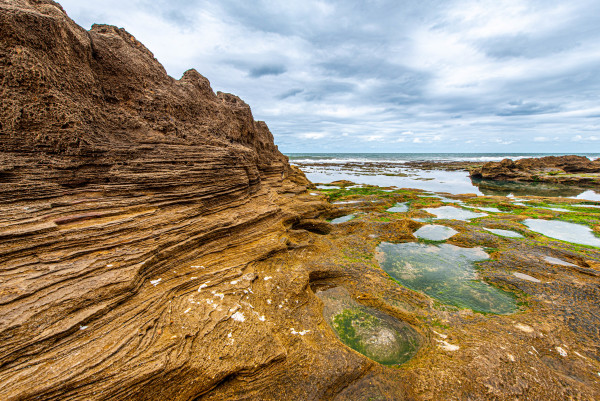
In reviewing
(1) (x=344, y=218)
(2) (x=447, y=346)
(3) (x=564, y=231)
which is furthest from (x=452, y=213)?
(2) (x=447, y=346)

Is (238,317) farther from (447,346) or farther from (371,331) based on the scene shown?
(447,346)

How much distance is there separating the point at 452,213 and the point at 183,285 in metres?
26.4

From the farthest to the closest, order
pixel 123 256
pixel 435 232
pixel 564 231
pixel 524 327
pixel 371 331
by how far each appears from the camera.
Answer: pixel 564 231
pixel 435 232
pixel 371 331
pixel 524 327
pixel 123 256

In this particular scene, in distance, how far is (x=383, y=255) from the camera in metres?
15.3

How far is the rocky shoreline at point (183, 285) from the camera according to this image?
19.1 feet

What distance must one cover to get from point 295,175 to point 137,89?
25.7m

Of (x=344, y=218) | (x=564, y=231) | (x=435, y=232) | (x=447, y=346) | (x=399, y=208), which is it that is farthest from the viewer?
(x=399, y=208)

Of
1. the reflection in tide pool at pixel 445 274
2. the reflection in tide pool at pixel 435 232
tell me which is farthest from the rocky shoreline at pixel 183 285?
the reflection in tide pool at pixel 435 232

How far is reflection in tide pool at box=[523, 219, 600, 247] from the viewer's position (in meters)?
17.5

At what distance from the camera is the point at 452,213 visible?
25266mm

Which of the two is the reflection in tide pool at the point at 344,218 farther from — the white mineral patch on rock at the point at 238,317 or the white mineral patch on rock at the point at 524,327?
the white mineral patch on rock at the point at 238,317

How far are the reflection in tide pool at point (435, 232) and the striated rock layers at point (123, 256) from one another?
1180 cm

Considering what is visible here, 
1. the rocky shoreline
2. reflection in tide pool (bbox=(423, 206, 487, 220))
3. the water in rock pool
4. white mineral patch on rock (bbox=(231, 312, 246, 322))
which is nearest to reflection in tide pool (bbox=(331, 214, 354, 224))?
the rocky shoreline

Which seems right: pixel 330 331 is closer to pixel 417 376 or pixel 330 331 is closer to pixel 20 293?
pixel 417 376
